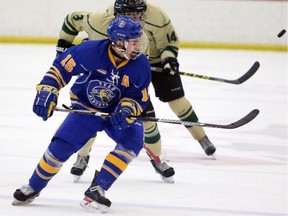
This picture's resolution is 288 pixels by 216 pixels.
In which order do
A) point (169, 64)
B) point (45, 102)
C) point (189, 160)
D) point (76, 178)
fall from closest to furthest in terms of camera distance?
point (45, 102) < point (76, 178) < point (169, 64) < point (189, 160)

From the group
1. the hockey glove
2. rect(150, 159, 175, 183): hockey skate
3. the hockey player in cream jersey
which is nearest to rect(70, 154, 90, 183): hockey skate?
the hockey player in cream jersey

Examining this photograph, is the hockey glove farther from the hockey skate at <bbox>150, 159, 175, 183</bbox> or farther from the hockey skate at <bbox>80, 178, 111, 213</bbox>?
the hockey skate at <bbox>150, 159, 175, 183</bbox>

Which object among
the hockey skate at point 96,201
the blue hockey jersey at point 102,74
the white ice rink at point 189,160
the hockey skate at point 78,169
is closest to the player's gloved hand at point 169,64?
the white ice rink at point 189,160

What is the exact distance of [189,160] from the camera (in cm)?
442

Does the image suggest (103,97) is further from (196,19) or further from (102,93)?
(196,19)

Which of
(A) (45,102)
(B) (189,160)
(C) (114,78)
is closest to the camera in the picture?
(A) (45,102)

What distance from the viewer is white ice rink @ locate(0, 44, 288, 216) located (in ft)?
11.1

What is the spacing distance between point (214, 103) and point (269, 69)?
1.84m

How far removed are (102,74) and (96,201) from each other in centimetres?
50

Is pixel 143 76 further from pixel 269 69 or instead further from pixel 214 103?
pixel 269 69

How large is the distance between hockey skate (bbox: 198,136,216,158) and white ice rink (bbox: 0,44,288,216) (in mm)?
51

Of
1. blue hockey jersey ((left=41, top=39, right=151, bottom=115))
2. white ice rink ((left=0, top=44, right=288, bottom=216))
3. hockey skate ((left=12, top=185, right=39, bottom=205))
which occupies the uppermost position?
blue hockey jersey ((left=41, top=39, right=151, bottom=115))

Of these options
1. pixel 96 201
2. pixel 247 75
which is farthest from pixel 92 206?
pixel 247 75

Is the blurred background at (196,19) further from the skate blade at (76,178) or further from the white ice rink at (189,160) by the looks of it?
the skate blade at (76,178)
